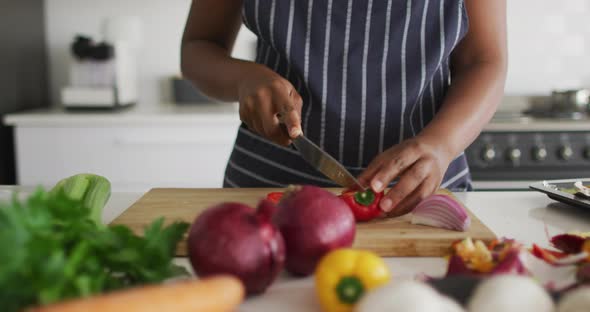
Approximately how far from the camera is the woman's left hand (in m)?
0.93

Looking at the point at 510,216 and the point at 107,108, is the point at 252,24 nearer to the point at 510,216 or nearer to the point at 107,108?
the point at 510,216

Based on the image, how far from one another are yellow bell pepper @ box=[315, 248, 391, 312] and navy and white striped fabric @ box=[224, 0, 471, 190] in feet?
2.13

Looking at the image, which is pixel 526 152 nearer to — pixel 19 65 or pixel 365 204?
pixel 365 204

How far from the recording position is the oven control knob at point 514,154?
2244 millimetres

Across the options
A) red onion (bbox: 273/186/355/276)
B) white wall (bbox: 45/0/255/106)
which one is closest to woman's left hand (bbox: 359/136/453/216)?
red onion (bbox: 273/186/355/276)

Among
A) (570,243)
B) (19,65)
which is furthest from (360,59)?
(19,65)

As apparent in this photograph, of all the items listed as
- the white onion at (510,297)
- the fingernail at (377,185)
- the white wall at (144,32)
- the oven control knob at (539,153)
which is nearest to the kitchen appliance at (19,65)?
the white wall at (144,32)

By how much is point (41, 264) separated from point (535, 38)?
281cm

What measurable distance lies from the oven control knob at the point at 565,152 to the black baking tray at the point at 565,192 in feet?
3.70

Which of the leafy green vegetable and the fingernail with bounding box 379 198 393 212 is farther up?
the leafy green vegetable

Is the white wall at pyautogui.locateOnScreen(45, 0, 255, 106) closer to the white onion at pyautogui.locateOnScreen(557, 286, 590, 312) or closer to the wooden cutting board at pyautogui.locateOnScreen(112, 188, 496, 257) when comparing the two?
the wooden cutting board at pyautogui.locateOnScreen(112, 188, 496, 257)

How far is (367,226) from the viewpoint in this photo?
3.01ft

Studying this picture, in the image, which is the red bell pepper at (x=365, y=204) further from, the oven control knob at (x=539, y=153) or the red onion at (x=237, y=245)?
the oven control knob at (x=539, y=153)

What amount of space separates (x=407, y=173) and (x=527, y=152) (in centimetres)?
149
